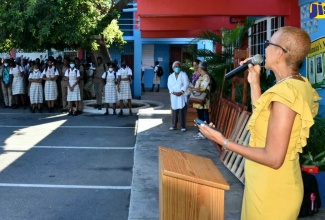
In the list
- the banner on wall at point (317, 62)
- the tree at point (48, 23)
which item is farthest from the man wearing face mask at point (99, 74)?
the banner on wall at point (317, 62)

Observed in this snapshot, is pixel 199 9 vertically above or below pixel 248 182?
above

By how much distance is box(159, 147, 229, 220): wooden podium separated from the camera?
2580 mm

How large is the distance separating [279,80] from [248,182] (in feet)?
1.88

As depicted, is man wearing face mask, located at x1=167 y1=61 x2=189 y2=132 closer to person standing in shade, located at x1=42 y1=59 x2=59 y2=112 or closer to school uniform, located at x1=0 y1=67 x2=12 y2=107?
person standing in shade, located at x1=42 y1=59 x2=59 y2=112

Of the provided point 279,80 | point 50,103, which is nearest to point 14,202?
point 279,80

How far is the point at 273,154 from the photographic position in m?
2.20

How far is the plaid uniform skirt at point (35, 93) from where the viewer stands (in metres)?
A: 15.3

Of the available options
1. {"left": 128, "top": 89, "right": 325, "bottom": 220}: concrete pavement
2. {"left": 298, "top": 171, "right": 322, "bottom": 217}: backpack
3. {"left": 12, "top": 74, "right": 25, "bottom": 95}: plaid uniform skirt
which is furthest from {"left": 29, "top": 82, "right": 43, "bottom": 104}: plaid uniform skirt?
{"left": 298, "top": 171, "right": 322, "bottom": 217}: backpack

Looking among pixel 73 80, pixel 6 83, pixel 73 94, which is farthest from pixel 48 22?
pixel 6 83

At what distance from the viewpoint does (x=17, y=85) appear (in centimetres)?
1614

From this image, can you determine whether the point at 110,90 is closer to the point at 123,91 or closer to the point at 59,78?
the point at 123,91

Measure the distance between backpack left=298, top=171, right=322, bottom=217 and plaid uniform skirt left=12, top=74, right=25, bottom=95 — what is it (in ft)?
42.9

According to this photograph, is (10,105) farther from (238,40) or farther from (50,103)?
(238,40)

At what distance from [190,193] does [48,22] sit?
441 inches
